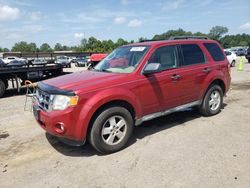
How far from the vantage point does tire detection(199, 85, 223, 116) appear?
6223 mm

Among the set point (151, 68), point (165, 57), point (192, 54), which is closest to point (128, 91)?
point (151, 68)

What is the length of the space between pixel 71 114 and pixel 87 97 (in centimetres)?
36

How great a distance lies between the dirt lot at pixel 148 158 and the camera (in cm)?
361

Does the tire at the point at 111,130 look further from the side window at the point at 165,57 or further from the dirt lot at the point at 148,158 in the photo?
the side window at the point at 165,57

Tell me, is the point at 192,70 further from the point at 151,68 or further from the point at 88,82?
the point at 88,82

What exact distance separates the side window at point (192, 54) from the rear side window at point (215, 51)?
1.20 ft

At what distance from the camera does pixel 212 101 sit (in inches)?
252

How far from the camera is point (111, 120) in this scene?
4.46m

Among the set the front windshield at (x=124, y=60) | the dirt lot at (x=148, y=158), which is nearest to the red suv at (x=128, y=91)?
the front windshield at (x=124, y=60)

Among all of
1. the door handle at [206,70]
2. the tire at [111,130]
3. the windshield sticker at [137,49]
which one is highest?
the windshield sticker at [137,49]

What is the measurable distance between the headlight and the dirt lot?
90cm

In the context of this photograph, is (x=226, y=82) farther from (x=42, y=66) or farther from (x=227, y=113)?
(x=42, y=66)

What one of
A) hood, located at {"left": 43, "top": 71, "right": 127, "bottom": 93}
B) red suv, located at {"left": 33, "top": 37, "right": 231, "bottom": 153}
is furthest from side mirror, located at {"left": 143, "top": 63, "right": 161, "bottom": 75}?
hood, located at {"left": 43, "top": 71, "right": 127, "bottom": 93}

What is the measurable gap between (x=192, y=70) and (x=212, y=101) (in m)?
1.20
